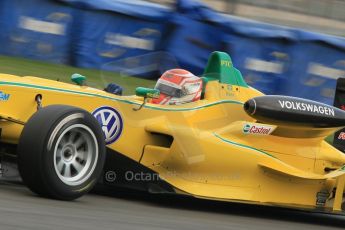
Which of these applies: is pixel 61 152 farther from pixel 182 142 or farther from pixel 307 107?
pixel 307 107

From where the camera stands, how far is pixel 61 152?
568 cm

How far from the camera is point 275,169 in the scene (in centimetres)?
675

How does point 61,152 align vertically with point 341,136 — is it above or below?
below

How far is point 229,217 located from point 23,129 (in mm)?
1862

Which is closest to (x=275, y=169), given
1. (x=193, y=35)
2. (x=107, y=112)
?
(x=107, y=112)

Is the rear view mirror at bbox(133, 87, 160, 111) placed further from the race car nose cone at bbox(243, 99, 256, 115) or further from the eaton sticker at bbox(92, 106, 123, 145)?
the race car nose cone at bbox(243, 99, 256, 115)

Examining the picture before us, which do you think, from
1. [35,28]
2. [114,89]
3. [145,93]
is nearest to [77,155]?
[145,93]

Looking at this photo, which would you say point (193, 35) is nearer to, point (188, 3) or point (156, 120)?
point (188, 3)

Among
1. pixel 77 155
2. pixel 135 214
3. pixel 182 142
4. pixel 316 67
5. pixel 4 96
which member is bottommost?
pixel 135 214

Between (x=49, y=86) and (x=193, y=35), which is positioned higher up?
(x=193, y=35)

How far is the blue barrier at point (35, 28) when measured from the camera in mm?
12898

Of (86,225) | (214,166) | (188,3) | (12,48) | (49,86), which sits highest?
(188,3)

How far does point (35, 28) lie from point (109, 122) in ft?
23.3

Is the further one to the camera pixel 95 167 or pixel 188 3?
pixel 188 3
